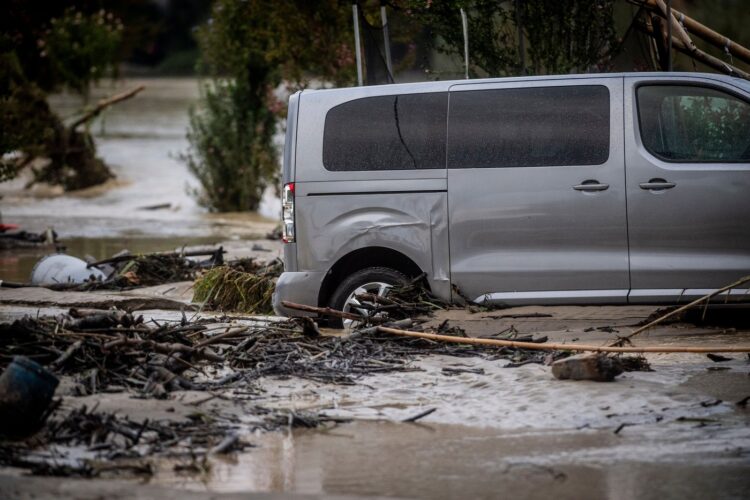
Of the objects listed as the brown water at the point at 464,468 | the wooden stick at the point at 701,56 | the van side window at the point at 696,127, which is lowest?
the brown water at the point at 464,468

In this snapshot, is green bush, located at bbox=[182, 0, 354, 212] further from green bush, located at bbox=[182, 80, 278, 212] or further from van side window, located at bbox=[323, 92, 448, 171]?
van side window, located at bbox=[323, 92, 448, 171]

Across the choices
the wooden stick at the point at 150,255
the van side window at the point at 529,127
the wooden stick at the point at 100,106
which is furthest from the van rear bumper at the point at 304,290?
the wooden stick at the point at 100,106

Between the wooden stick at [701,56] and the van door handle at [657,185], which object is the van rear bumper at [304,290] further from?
the wooden stick at [701,56]

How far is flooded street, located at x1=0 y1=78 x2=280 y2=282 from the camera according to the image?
17906 mm

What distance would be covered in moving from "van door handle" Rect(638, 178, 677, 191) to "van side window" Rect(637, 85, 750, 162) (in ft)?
0.66

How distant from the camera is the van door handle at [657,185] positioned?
8.62m

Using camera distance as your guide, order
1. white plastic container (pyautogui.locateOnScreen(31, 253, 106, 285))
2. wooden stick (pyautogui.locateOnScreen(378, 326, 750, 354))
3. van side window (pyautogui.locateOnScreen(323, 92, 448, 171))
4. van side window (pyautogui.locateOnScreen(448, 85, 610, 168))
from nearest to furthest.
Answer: wooden stick (pyautogui.locateOnScreen(378, 326, 750, 354))
van side window (pyautogui.locateOnScreen(448, 85, 610, 168))
van side window (pyautogui.locateOnScreen(323, 92, 448, 171))
white plastic container (pyautogui.locateOnScreen(31, 253, 106, 285))

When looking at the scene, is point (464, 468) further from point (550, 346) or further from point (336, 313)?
point (336, 313)

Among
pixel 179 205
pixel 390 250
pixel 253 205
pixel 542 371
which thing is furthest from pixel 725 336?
pixel 179 205

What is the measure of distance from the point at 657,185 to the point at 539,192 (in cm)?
85

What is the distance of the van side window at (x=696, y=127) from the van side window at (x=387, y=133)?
59.6 inches

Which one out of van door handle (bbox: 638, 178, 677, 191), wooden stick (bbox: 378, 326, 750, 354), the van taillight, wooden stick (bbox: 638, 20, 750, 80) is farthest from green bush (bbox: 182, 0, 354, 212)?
wooden stick (bbox: 378, 326, 750, 354)

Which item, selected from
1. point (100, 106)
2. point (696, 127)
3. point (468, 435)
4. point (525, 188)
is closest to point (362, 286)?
point (525, 188)

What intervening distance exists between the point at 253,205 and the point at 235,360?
14.4m
